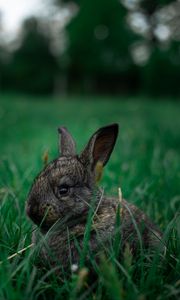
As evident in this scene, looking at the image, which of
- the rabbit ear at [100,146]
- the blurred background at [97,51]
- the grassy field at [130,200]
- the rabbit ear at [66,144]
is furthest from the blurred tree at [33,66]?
the rabbit ear at [100,146]

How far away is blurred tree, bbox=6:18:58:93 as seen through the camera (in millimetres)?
56969

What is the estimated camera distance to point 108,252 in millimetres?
2564

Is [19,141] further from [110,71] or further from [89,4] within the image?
[110,71]

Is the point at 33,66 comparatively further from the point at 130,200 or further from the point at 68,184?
the point at 68,184

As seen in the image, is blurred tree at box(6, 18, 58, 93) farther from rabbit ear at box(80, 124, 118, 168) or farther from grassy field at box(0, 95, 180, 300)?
rabbit ear at box(80, 124, 118, 168)

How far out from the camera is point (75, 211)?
285 cm

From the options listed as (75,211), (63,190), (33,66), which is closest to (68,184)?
(63,190)

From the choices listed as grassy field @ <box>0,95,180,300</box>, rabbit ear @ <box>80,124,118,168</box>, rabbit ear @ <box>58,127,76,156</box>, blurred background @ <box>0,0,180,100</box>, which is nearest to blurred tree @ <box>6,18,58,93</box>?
blurred background @ <box>0,0,180,100</box>

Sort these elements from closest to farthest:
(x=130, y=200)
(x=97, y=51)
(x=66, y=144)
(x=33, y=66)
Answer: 1. (x=66, y=144)
2. (x=130, y=200)
3. (x=97, y=51)
4. (x=33, y=66)

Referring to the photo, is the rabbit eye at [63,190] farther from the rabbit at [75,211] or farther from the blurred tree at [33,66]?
the blurred tree at [33,66]

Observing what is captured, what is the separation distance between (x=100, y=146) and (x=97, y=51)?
117 ft

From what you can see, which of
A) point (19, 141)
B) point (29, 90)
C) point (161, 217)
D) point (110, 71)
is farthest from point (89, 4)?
point (29, 90)

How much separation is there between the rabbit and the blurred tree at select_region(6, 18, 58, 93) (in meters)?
54.1

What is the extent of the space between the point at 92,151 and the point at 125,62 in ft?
124
